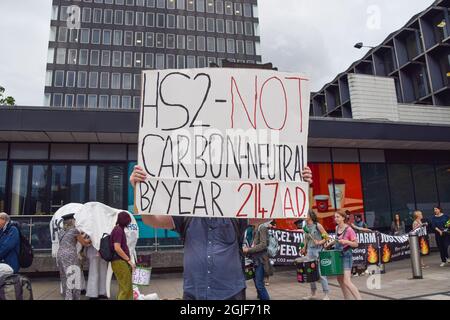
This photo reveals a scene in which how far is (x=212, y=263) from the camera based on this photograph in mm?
2879

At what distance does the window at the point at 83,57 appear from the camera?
2601 inches

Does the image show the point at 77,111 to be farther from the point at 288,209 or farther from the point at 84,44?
the point at 84,44

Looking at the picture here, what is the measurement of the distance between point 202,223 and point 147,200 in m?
0.48

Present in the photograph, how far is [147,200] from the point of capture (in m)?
3.16

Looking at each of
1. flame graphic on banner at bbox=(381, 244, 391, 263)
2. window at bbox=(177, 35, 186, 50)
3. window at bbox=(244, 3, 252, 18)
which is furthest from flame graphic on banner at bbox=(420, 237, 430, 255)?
window at bbox=(244, 3, 252, 18)

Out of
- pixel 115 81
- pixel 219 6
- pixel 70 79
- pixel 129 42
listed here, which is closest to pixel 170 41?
pixel 129 42

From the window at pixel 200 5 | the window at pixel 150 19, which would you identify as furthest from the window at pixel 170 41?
the window at pixel 200 5

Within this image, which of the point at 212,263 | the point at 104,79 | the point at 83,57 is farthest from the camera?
the point at 104,79

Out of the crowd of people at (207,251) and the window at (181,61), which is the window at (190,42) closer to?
the window at (181,61)

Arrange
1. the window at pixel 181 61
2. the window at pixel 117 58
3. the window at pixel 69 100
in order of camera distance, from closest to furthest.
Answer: the window at pixel 69 100 < the window at pixel 117 58 < the window at pixel 181 61

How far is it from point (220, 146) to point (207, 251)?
0.90 m

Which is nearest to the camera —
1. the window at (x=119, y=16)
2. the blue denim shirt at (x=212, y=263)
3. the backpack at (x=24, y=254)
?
the blue denim shirt at (x=212, y=263)

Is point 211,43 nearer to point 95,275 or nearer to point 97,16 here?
point 97,16
